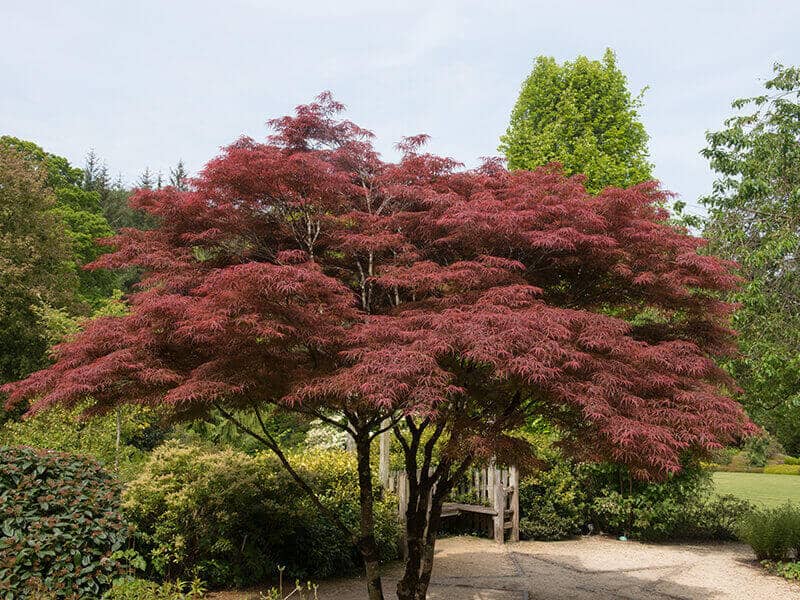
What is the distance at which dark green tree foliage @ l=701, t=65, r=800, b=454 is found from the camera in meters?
8.38

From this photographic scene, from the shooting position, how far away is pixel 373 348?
4652 millimetres

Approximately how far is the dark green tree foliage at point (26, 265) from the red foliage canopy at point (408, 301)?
12397 millimetres

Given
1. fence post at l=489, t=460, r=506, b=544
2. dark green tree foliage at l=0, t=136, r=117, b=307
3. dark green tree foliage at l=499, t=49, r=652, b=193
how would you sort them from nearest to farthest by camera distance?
fence post at l=489, t=460, r=506, b=544, dark green tree foliage at l=499, t=49, r=652, b=193, dark green tree foliage at l=0, t=136, r=117, b=307

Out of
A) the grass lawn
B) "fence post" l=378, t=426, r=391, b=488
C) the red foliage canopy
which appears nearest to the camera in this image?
the red foliage canopy

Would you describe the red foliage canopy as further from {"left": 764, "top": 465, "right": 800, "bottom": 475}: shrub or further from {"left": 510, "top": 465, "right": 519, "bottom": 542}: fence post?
{"left": 764, "top": 465, "right": 800, "bottom": 475}: shrub

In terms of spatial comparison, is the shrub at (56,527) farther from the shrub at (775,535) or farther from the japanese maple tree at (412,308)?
the shrub at (775,535)

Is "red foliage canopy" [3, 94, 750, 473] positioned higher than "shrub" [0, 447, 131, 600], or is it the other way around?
"red foliage canopy" [3, 94, 750, 473]

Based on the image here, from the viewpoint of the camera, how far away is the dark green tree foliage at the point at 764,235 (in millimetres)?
8375

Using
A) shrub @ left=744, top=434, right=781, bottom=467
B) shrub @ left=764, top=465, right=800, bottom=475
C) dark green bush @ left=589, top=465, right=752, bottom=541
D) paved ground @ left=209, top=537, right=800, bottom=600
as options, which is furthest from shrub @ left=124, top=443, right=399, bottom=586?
shrub @ left=764, top=465, right=800, bottom=475

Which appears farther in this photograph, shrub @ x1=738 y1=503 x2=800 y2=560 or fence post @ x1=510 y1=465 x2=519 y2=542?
fence post @ x1=510 y1=465 x2=519 y2=542

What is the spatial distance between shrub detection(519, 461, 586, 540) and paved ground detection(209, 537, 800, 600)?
266 millimetres

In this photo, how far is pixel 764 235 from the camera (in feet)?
30.0

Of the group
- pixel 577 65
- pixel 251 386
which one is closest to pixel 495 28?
pixel 251 386

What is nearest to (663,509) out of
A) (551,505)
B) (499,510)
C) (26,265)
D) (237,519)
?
(551,505)
